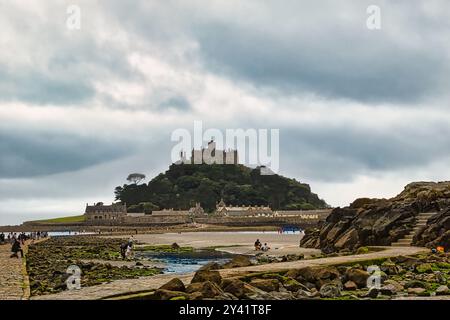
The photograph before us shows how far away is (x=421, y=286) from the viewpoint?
67.8 feet

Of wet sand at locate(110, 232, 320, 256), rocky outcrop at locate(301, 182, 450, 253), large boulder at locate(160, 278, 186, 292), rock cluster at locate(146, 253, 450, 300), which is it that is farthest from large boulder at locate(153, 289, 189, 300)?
wet sand at locate(110, 232, 320, 256)

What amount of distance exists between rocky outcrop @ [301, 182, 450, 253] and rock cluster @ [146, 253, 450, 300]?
36.1ft

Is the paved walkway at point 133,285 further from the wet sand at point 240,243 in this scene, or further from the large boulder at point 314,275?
the wet sand at point 240,243

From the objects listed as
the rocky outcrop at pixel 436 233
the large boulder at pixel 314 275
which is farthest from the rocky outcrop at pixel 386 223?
the large boulder at pixel 314 275

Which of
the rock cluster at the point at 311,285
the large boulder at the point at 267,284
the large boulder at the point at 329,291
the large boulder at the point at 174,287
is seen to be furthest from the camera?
the large boulder at the point at 267,284

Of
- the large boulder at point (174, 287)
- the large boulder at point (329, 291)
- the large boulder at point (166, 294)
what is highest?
the large boulder at point (174, 287)

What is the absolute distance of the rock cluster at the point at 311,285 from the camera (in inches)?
682

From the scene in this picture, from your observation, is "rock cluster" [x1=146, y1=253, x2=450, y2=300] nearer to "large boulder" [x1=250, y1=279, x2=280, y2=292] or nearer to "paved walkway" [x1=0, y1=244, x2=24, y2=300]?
"large boulder" [x1=250, y1=279, x2=280, y2=292]

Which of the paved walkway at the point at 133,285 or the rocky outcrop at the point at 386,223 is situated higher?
the rocky outcrop at the point at 386,223

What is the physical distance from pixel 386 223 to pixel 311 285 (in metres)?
19.1

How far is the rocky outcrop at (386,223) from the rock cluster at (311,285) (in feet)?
36.1
